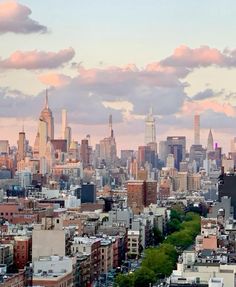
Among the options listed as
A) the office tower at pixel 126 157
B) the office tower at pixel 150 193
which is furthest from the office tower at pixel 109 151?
the office tower at pixel 150 193

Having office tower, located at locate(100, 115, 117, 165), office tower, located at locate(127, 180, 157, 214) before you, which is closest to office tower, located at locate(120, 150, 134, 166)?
office tower, located at locate(100, 115, 117, 165)

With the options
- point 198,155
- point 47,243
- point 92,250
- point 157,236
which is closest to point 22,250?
point 47,243

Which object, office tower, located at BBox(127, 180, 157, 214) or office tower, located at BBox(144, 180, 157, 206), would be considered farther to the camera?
office tower, located at BBox(144, 180, 157, 206)

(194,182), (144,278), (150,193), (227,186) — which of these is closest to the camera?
(144,278)

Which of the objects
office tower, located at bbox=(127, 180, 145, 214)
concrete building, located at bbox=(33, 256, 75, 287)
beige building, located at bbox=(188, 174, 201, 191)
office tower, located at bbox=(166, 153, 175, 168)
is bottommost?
concrete building, located at bbox=(33, 256, 75, 287)

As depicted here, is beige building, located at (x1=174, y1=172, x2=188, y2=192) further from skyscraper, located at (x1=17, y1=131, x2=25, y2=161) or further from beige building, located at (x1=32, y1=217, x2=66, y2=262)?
beige building, located at (x1=32, y1=217, x2=66, y2=262)

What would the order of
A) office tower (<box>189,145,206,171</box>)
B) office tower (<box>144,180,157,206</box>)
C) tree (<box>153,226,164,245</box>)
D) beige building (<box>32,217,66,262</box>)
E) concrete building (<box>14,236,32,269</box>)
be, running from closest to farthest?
beige building (<box>32,217,66,262</box>)
concrete building (<box>14,236,32,269</box>)
tree (<box>153,226,164,245</box>)
office tower (<box>144,180,157,206</box>)
office tower (<box>189,145,206,171</box>)

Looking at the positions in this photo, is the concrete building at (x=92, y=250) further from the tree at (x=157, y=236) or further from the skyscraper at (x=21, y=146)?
the skyscraper at (x=21, y=146)

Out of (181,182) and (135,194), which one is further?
(181,182)

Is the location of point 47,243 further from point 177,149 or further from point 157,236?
point 177,149

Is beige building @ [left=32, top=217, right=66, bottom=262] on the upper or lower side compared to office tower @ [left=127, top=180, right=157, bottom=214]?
lower

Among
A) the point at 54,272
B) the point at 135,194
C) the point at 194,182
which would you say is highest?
the point at 194,182

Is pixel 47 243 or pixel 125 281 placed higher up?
pixel 47 243
